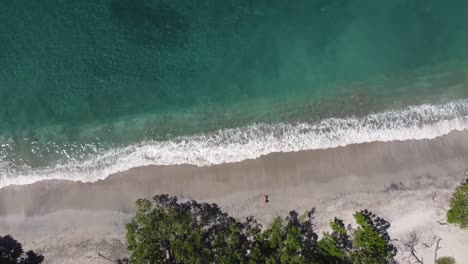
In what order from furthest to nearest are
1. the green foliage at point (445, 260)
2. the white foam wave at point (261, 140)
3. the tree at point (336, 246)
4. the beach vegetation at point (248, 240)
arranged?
the white foam wave at point (261, 140), the green foliage at point (445, 260), the tree at point (336, 246), the beach vegetation at point (248, 240)

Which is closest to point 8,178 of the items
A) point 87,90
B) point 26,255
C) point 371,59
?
point 26,255

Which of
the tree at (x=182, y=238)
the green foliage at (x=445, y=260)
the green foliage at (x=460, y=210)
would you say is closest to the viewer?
the tree at (x=182, y=238)

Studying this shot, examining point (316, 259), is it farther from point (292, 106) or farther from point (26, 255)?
point (26, 255)

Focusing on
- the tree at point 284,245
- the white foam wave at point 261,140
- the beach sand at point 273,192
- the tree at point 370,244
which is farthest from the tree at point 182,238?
the tree at point 370,244

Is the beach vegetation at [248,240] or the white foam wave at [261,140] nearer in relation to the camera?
the beach vegetation at [248,240]

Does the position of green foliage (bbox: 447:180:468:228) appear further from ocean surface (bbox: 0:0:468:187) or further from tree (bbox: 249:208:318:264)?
tree (bbox: 249:208:318:264)

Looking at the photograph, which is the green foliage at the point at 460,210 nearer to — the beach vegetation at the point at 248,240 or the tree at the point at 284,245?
the beach vegetation at the point at 248,240

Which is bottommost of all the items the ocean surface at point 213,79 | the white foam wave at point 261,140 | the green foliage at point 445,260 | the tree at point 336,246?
the green foliage at point 445,260
